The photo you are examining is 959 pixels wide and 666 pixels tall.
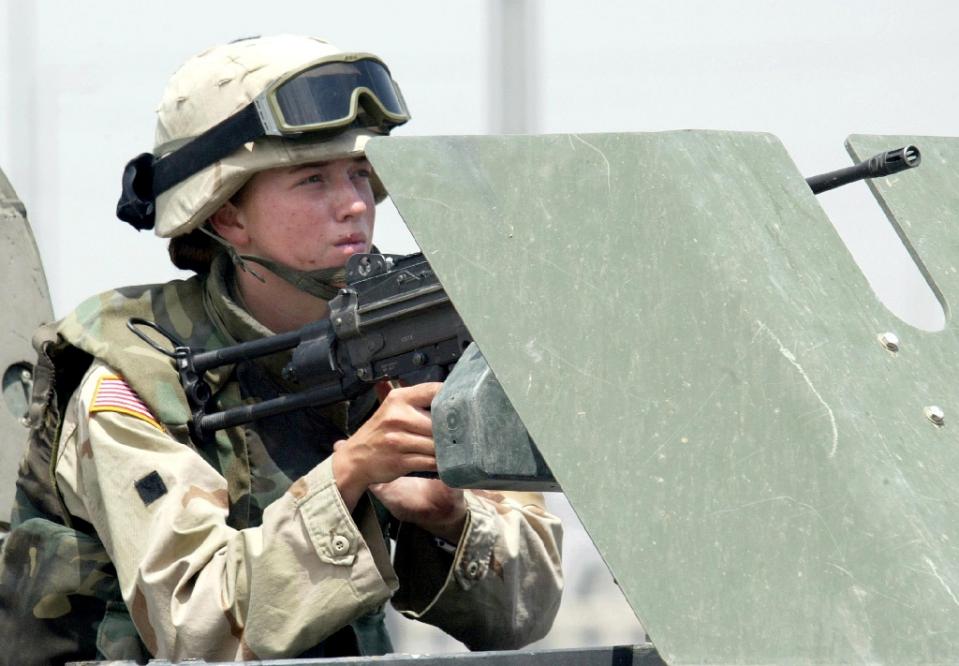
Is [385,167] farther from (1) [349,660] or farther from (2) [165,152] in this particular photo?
(2) [165,152]

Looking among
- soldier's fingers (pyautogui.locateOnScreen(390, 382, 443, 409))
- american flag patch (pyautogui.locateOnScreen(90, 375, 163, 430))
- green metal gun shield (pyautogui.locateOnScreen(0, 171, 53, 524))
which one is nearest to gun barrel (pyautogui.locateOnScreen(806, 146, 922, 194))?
soldier's fingers (pyautogui.locateOnScreen(390, 382, 443, 409))

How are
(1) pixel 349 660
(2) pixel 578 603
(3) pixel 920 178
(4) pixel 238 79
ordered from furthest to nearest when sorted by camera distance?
1. (2) pixel 578 603
2. (4) pixel 238 79
3. (3) pixel 920 178
4. (1) pixel 349 660

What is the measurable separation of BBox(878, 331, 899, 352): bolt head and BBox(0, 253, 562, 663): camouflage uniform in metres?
0.92

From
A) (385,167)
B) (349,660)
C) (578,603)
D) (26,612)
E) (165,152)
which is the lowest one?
(578,603)

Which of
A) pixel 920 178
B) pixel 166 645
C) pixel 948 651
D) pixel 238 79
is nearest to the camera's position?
pixel 948 651

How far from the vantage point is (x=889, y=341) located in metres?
1.83

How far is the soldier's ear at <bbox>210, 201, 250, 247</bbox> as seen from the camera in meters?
3.30

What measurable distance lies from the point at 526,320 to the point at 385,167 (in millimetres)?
212

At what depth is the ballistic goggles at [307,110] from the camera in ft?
10.2

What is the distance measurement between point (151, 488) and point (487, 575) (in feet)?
2.13

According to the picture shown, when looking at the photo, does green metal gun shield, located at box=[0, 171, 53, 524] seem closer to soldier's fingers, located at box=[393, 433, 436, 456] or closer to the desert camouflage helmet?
the desert camouflage helmet

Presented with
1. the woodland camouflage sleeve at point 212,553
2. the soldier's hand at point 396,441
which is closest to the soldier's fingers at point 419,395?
the soldier's hand at point 396,441

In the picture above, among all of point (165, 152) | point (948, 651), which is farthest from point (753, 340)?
point (165, 152)

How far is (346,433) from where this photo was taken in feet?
10.4
